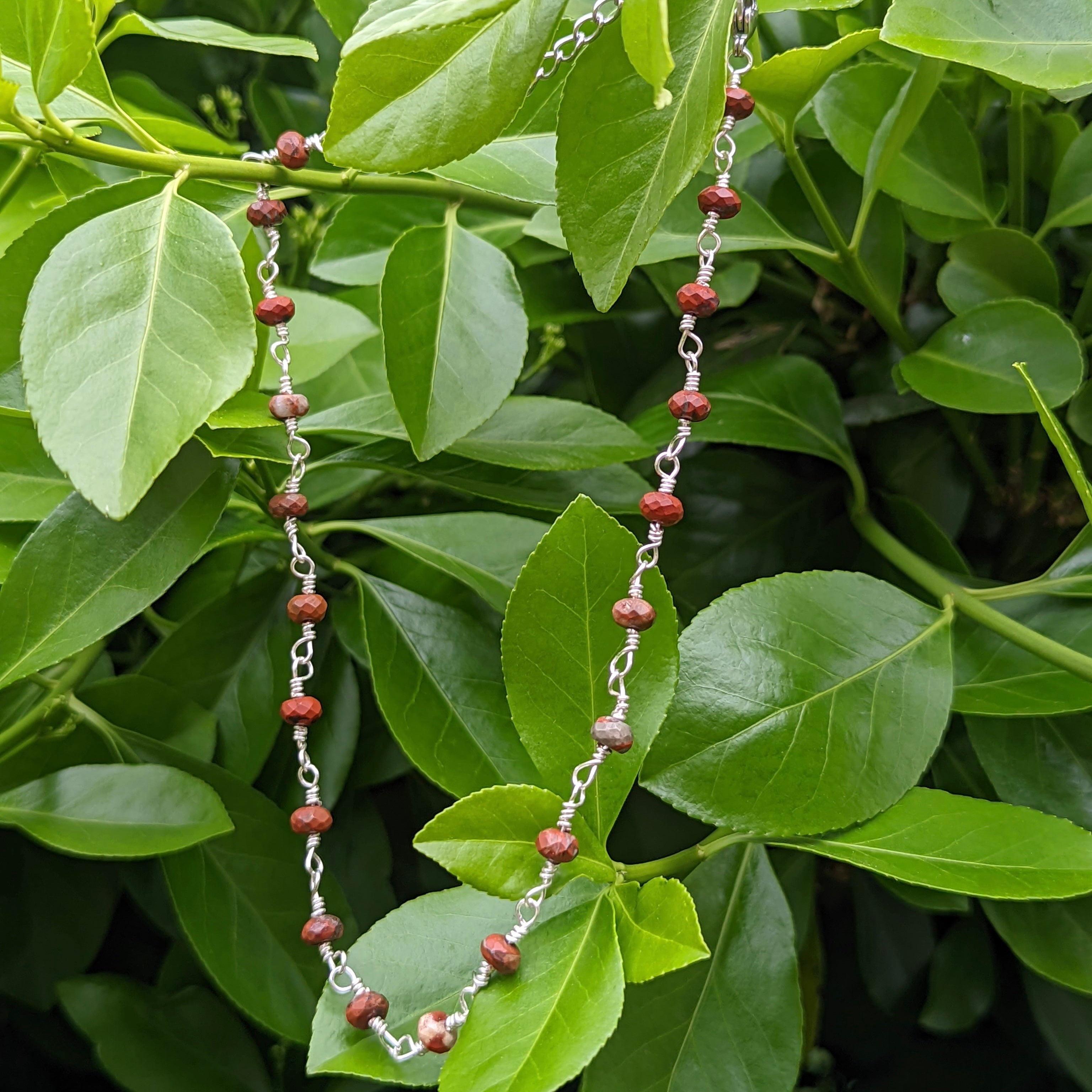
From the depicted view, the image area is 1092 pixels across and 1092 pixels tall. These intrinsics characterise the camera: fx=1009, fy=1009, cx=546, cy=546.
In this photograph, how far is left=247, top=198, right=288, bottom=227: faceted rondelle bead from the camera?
0.50 m

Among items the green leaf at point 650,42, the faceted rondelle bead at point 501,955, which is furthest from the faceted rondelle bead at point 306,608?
the green leaf at point 650,42

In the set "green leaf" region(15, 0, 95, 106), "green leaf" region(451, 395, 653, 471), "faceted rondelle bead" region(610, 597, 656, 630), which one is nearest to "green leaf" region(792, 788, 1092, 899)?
"faceted rondelle bead" region(610, 597, 656, 630)

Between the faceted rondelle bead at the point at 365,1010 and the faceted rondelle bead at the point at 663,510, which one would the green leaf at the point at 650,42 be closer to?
the faceted rondelle bead at the point at 663,510

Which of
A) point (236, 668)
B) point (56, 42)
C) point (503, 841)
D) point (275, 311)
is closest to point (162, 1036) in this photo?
point (236, 668)

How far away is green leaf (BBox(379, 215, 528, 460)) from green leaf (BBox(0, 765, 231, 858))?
21cm

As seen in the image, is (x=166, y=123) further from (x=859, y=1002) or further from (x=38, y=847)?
(x=859, y=1002)

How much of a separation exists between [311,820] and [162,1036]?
206mm

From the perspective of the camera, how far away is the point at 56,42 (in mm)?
418

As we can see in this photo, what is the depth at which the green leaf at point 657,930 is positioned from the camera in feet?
1.21

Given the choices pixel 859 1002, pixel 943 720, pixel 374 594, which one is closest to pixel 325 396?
pixel 374 594

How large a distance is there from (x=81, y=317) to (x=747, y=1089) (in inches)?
18.0

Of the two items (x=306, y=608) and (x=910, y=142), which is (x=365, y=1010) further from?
(x=910, y=142)

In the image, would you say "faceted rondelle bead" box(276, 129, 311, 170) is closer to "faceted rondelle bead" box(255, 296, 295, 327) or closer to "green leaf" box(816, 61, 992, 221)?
"faceted rondelle bead" box(255, 296, 295, 327)

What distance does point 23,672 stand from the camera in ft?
1.52
